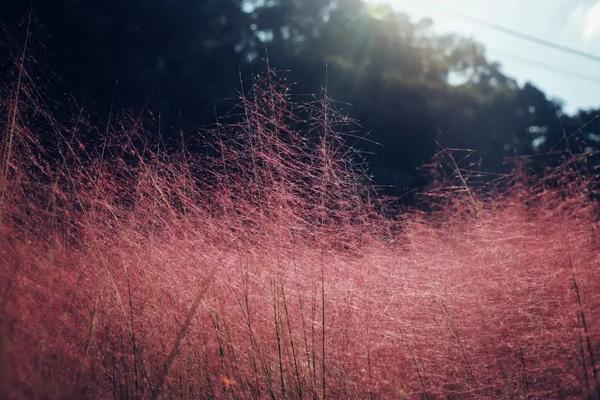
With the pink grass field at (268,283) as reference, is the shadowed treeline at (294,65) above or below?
above

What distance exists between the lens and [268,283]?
164 cm

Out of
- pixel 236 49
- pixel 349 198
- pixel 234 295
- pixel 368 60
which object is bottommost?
Result: pixel 234 295

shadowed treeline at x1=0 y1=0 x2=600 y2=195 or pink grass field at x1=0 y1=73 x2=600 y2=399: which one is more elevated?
shadowed treeline at x1=0 y1=0 x2=600 y2=195

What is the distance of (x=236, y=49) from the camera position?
967 cm

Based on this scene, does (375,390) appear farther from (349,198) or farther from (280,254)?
(349,198)

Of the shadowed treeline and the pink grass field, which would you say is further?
the shadowed treeline

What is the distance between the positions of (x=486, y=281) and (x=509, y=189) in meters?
1.10

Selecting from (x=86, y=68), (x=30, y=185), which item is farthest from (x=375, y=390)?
(x=86, y=68)

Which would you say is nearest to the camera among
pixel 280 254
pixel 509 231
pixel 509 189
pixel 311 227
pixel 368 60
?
pixel 280 254

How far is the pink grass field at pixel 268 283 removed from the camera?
1.26m

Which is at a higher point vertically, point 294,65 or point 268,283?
point 294,65

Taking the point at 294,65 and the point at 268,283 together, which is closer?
the point at 268,283

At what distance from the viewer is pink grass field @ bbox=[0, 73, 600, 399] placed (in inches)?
49.8

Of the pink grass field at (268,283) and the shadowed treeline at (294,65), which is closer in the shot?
the pink grass field at (268,283)
